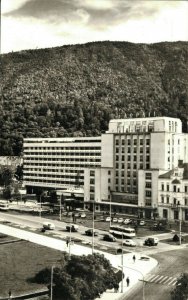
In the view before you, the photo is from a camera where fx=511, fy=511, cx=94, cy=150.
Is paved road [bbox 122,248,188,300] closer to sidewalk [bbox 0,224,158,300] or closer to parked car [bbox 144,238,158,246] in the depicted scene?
sidewalk [bbox 0,224,158,300]

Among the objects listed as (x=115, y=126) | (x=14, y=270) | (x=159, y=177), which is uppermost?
(x=115, y=126)

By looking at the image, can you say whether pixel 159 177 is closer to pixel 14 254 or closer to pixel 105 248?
pixel 105 248

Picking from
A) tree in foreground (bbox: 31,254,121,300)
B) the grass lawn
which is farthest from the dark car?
tree in foreground (bbox: 31,254,121,300)

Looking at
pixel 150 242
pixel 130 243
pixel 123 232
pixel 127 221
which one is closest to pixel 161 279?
pixel 130 243

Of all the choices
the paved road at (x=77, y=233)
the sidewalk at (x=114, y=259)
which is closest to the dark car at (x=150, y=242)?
the paved road at (x=77, y=233)

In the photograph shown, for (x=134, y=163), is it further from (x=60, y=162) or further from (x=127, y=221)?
(x=60, y=162)

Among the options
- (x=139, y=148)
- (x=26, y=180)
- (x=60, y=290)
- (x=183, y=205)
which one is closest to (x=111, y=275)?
(x=60, y=290)

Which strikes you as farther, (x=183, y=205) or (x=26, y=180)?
(x=26, y=180)

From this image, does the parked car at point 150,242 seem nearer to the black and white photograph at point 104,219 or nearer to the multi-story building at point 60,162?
the black and white photograph at point 104,219
